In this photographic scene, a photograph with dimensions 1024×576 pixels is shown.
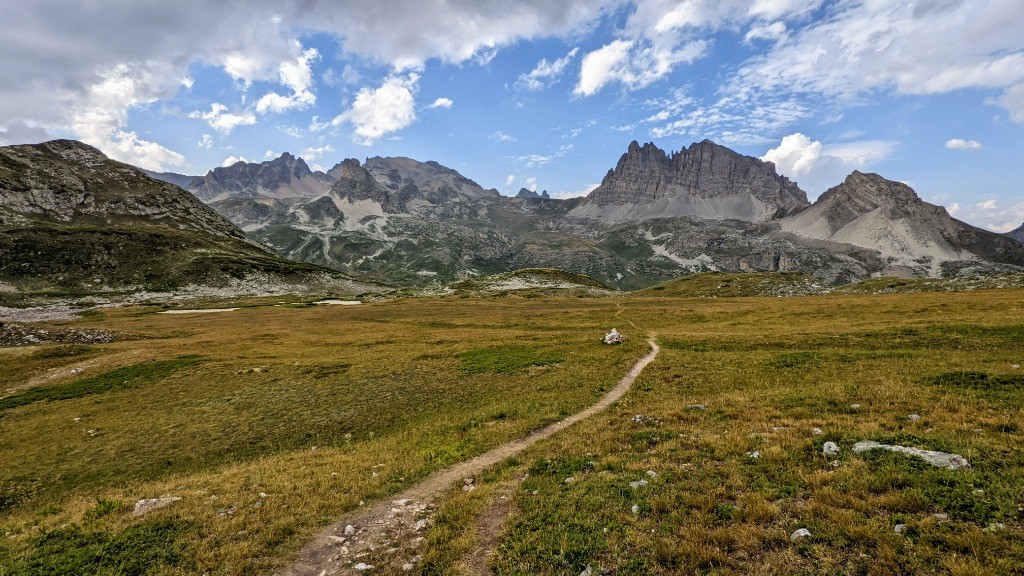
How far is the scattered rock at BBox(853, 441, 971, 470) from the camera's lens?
34.8ft

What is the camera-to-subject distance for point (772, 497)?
428 inches

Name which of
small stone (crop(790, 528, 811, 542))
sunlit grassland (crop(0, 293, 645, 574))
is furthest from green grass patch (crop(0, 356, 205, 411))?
small stone (crop(790, 528, 811, 542))

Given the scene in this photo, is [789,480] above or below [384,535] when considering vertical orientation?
above

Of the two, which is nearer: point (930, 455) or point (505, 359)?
point (930, 455)

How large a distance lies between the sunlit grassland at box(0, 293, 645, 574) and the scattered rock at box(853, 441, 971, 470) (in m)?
14.1

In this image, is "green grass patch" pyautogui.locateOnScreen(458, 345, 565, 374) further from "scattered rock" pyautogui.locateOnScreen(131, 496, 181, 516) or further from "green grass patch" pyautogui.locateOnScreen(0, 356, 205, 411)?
"green grass patch" pyautogui.locateOnScreen(0, 356, 205, 411)

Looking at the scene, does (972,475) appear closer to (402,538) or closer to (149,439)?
(402,538)

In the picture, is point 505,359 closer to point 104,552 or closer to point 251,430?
point 251,430

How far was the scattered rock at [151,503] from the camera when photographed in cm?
1459

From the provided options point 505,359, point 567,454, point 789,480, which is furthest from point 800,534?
point 505,359

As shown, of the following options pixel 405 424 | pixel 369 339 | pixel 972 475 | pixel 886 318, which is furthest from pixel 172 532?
pixel 886 318

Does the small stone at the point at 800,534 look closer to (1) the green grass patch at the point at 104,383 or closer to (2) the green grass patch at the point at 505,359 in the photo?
(2) the green grass patch at the point at 505,359

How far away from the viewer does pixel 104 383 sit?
38.1 m

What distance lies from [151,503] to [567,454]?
645 inches
